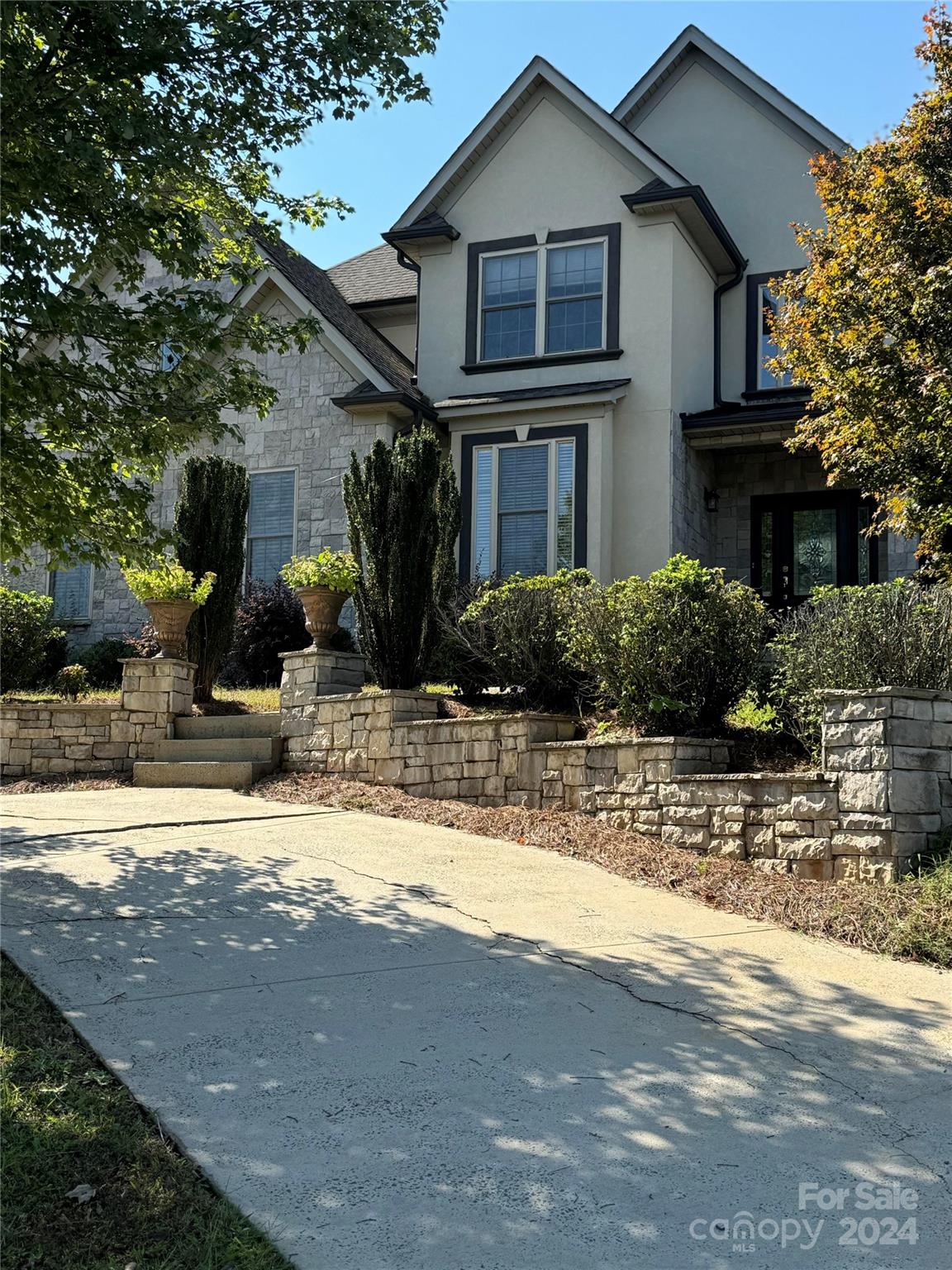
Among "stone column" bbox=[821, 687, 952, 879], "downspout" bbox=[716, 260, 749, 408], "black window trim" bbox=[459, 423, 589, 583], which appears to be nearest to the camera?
"stone column" bbox=[821, 687, 952, 879]

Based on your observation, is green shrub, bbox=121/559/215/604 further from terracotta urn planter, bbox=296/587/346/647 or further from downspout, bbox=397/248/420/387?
downspout, bbox=397/248/420/387

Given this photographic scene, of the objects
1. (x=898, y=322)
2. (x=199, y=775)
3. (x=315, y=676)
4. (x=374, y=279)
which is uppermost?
(x=374, y=279)

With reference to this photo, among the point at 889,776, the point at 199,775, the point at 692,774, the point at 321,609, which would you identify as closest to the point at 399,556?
the point at 321,609

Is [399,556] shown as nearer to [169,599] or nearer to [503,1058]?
[169,599]

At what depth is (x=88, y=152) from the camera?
552 cm

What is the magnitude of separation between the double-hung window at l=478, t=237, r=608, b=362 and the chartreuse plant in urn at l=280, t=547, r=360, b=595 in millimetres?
5699

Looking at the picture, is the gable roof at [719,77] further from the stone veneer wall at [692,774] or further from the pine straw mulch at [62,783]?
the pine straw mulch at [62,783]

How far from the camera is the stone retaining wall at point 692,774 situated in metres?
7.22

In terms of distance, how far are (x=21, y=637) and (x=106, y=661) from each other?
1321mm

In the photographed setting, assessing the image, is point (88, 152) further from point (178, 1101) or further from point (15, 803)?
point (15, 803)

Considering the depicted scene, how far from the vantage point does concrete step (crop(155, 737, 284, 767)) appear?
11391 millimetres

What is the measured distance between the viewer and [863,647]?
26.1 feet

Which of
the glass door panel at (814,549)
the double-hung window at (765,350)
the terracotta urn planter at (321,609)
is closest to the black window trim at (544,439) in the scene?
the double-hung window at (765,350)

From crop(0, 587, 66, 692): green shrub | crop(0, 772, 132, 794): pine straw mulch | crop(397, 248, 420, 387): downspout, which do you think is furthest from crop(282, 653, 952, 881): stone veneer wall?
crop(397, 248, 420, 387): downspout
